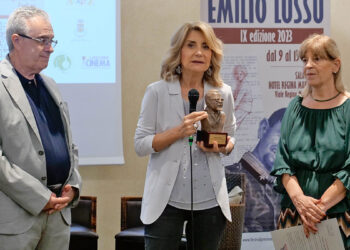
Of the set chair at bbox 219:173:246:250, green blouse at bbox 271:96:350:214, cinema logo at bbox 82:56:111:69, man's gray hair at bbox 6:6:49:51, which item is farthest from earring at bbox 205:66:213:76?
cinema logo at bbox 82:56:111:69

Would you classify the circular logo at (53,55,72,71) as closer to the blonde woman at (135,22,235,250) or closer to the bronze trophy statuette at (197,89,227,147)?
the blonde woman at (135,22,235,250)

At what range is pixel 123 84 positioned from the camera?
16.4ft

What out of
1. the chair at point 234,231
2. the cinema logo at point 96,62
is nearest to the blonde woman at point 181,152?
the chair at point 234,231

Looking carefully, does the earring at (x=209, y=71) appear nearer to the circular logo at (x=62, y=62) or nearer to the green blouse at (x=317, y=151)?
the green blouse at (x=317, y=151)

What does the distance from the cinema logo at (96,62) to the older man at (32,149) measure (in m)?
2.11

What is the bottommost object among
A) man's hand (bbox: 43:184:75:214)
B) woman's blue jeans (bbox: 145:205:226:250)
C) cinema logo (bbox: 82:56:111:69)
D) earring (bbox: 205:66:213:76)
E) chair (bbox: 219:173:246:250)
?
chair (bbox: 219:173:246:250)

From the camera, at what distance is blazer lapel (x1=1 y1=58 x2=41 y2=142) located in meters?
2.30

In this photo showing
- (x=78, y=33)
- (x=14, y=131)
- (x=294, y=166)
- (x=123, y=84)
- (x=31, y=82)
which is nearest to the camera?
(x=14, y=131)

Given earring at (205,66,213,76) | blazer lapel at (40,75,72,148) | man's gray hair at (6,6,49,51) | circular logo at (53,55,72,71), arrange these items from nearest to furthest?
man's gray hair at (6,6,49,51)
blazer lapel at (40,75,72,148)
earring at (205,66,213,76)
circular logo at (53,55,72,71)

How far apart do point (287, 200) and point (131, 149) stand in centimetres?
251

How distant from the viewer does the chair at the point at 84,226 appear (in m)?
4.15

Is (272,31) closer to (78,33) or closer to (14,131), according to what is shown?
(78,33)

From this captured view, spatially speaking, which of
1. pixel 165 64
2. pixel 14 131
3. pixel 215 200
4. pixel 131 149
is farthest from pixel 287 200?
pixel 131 149

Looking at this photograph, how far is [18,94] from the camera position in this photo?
2.31 m
